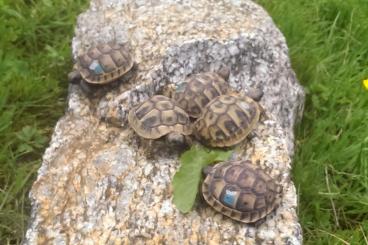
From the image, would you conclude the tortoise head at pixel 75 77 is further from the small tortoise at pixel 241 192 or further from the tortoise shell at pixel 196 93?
the small tortoise at pixel 241 192

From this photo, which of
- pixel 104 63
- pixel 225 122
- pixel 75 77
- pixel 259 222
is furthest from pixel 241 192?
pixel 75 77

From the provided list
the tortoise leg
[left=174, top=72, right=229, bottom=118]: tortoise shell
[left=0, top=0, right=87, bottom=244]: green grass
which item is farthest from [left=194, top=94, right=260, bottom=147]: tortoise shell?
[left=0, top=0, right=87, bottom=244]: green grass

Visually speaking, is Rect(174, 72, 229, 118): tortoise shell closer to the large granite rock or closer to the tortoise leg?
the large granite rock

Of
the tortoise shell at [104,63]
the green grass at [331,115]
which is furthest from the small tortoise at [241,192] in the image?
the tortoise shell at [104,63]

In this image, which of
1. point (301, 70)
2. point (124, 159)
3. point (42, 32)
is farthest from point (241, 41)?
point (42, 32)

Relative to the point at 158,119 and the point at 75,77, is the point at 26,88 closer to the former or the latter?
the point at 75,77

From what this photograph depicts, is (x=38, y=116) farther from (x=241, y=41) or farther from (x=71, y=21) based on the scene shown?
(x=241, y=41)

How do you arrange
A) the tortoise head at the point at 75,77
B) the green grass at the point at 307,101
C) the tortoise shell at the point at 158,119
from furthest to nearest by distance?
the tortoise head at the point at 75,77 → the green grass at the point at 307,101 → the tortoise shell at the point at 158,119
